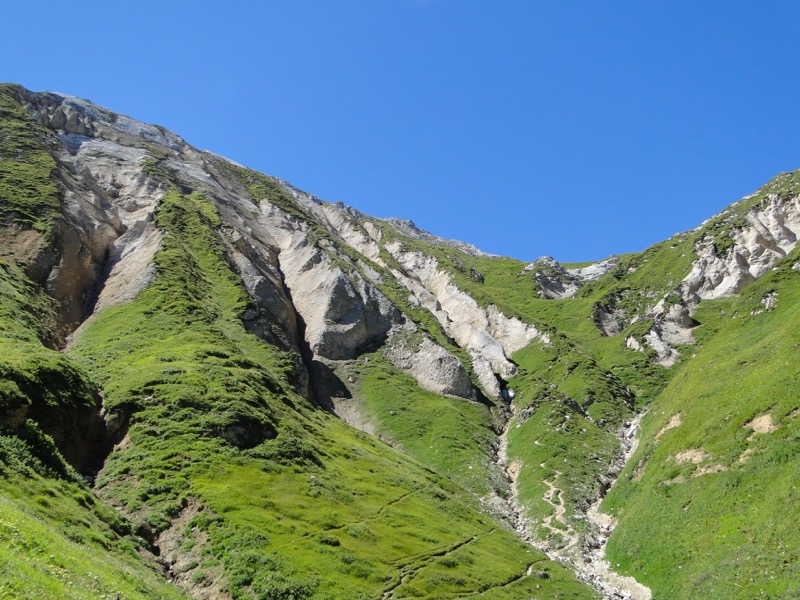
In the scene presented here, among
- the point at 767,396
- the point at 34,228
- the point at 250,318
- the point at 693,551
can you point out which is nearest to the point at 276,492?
the point at 693,551

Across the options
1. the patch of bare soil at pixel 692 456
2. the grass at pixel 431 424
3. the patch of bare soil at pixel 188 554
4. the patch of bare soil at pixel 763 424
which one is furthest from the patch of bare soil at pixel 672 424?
the patch of bare soil at pixel 188 554

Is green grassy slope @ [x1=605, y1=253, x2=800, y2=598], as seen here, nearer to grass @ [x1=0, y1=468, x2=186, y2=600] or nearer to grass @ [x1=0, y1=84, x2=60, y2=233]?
grass @ [x1=0, y1=468, x2=186, y2=600]

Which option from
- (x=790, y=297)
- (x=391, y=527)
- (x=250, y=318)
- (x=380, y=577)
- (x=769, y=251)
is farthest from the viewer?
(x=769, y=251)

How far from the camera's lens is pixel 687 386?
236 feet

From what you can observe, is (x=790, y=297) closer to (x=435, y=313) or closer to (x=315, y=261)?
(x=435, y=313)

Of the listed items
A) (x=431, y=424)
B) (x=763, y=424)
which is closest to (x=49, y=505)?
(x=763, y=424)

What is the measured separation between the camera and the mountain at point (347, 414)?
37438 millimetres

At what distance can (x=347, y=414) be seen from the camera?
92562 mm

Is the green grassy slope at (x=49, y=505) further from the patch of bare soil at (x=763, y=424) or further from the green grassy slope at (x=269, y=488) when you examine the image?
the patch of bare soil at (x=763, y=424)

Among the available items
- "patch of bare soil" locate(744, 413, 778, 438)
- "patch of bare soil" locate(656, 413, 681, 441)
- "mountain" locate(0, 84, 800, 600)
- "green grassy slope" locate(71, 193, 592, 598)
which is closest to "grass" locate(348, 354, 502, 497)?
"mountain" locate(0, 84, 800, 600)

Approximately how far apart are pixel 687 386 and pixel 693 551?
3366cm

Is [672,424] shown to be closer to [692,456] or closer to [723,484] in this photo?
[692,456]

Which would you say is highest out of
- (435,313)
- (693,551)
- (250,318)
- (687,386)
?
(435,313)

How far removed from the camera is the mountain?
37.4 metres
